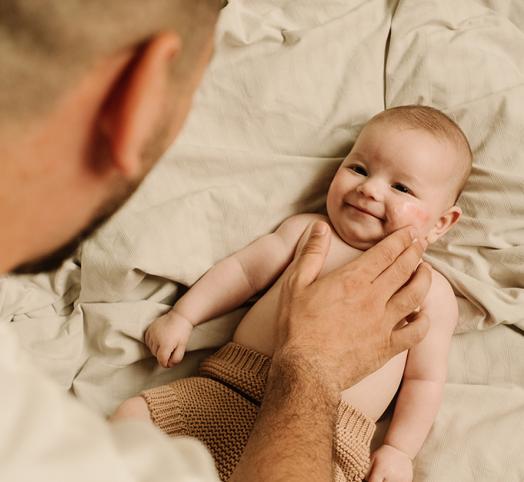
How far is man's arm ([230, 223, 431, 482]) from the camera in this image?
2.83 ft

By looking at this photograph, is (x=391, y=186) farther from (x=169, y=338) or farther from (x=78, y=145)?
(x=78, y=145)

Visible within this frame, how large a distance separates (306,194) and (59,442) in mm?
953

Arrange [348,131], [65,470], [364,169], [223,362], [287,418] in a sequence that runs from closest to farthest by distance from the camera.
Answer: [65,470] < [287,418] < [223,362] < [364,169] < [348,131]

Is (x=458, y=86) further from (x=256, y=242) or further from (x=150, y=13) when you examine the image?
(x=150, y=13)

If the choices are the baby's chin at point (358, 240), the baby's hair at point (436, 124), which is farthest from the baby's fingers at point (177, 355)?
the baby's hair at point (436, 124)

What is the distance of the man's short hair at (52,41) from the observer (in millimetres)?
518

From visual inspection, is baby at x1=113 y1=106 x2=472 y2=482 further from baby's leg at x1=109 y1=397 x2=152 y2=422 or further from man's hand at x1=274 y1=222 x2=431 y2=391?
man's hand at x1=274 y1=222 x2=431 y2=391

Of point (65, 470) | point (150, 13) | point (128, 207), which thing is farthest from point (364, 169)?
point (65, 470)

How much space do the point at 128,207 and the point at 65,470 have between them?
80 cm

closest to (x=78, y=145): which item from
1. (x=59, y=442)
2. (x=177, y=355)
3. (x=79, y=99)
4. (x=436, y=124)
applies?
(x=79, y=99)

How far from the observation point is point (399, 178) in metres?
1.29

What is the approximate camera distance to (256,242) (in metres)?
1.34

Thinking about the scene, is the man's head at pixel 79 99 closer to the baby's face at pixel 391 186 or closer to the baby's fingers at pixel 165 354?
the baby's fingers at pixel 165 354

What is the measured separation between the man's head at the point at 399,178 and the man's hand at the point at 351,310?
11 centimetres
